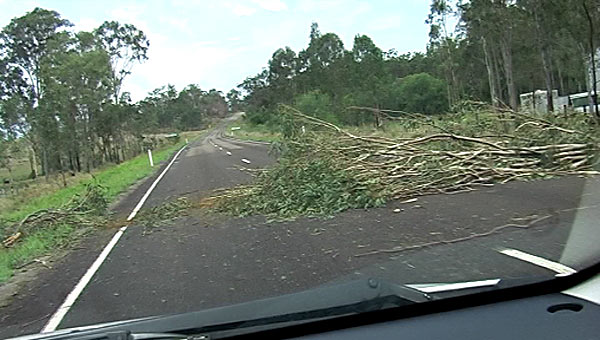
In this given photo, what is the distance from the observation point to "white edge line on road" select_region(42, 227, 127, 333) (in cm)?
586

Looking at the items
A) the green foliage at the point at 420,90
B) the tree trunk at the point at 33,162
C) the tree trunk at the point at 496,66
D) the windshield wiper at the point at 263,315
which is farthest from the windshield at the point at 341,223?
the tree trunk at the point at 33,162

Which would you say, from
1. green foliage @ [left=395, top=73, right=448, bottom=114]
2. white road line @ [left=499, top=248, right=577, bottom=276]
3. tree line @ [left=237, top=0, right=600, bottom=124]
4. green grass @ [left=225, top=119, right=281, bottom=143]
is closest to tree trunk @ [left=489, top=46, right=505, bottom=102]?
tree line @ [left=237, top=0, right=600, bottom=124]

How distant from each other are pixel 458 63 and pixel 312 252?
5228cm

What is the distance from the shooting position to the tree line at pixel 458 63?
29188 mm

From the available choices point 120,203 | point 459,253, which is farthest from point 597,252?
point 120,203

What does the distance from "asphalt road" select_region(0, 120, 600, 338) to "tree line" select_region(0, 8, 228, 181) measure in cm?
3933

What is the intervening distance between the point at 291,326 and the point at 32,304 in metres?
4.93

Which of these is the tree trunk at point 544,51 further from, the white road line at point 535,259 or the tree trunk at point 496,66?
the white road line at point 535,259

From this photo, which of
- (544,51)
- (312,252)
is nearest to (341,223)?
(312,252)

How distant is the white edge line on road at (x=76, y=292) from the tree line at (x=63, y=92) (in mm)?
38591

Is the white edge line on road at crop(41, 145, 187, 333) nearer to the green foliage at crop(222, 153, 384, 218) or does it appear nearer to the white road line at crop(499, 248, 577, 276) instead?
the green foliage at crop(222, 153, 384, 218)

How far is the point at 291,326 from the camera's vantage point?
9.93 ft

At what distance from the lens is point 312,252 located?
7852 millimetres

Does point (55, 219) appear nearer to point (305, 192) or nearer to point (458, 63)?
point (305, 192)
